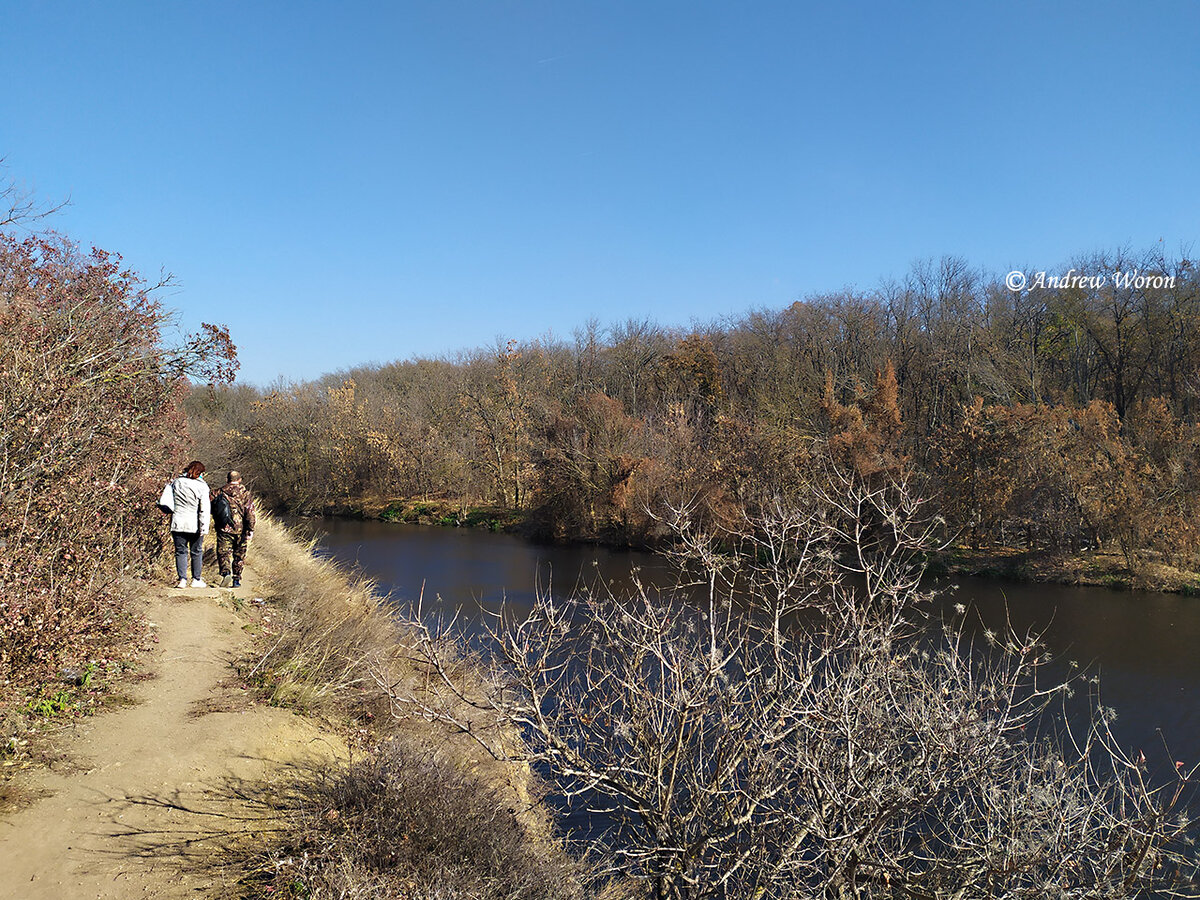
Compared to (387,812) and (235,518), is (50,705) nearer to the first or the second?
(387,812)

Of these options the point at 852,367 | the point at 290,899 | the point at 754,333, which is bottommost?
the point at 290,899

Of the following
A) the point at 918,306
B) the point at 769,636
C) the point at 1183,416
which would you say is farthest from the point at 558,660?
the point at 918,306

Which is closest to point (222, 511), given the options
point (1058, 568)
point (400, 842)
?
point (400, 842)

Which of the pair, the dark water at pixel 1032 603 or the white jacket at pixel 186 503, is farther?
the dark water at pixel 1032 603

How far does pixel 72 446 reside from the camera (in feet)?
22.7

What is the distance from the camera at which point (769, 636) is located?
599 centimetres

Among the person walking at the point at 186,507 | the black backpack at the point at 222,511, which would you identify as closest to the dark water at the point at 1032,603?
the person walking at the point at 186,507

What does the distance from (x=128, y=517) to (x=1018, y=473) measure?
22964 millimetres

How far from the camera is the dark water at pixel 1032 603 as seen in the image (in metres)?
11.7

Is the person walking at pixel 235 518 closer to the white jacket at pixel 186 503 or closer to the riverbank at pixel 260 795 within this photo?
the white jacket at pixel 186 503

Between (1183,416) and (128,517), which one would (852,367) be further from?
(128,517)

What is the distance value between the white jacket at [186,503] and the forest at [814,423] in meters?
4.91

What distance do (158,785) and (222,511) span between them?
6251mm

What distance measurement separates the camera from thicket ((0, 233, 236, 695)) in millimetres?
5758
